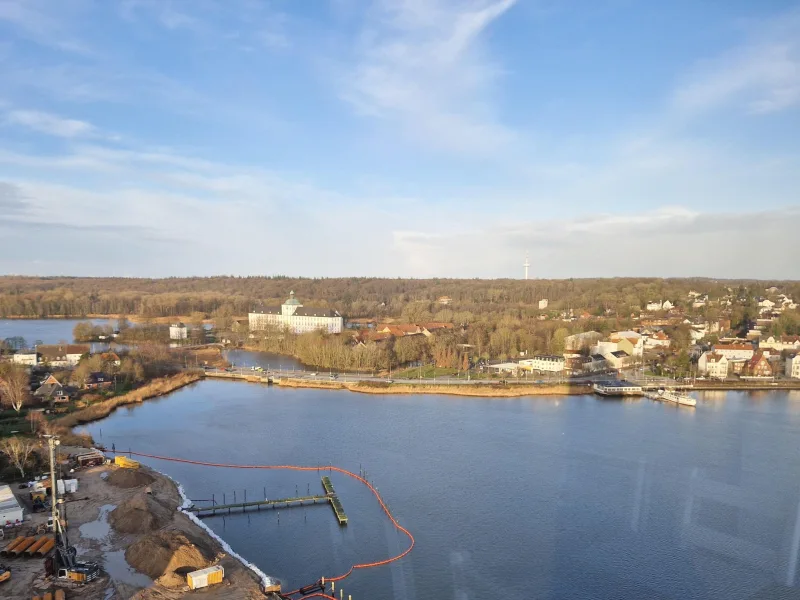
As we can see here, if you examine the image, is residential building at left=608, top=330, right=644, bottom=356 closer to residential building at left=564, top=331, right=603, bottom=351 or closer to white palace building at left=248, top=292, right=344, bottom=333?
residential building at left=564, top=331, right=603, bottom=351

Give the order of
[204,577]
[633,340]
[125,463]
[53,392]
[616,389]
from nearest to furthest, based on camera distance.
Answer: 1. [204,577]
2. [125,463]
3. [53,392]
4. [616,389]
5. [633,340]

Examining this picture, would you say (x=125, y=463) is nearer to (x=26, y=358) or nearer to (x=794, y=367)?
(x=26, y=358)

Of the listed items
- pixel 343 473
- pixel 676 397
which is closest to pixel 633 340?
pixel 676 397

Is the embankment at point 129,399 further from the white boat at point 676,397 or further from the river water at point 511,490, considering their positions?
the white boat at point 676,397

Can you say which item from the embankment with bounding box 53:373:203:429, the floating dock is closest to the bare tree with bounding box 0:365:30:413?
the embankment with bounding box 53:373:203:429

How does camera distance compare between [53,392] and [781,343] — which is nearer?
[53,392]

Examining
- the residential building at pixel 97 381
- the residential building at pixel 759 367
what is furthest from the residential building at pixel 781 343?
the residential building at pixel 97 381
